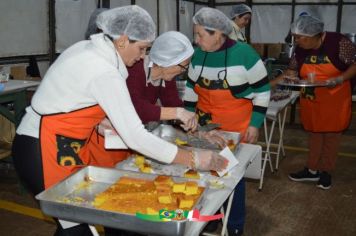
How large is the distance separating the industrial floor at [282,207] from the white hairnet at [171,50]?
1503mm

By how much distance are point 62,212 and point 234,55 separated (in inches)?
59.9

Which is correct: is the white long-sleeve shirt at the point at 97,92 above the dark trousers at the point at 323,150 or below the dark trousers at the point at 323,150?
above

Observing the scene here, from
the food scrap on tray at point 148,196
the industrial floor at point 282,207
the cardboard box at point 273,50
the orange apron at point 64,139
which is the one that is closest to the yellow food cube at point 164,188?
the food scrap on tray at point 148,196

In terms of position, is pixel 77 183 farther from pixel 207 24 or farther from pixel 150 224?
pixel 207 24

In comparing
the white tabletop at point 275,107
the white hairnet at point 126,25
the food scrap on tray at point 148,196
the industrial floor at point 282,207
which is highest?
the white hairnet at point 126,25

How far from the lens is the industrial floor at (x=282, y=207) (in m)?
2.97

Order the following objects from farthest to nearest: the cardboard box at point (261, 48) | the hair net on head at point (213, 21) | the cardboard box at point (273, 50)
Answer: the cardboard box at point (261, 48) → the cardboard box at point (273, 50) → the hair net on head at point (213, 21)

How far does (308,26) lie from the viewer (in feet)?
11.0

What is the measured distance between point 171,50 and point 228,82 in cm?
50

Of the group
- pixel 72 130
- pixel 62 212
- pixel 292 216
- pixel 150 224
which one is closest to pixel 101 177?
pixel 72 130

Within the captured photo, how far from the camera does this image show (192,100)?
9.17 feet

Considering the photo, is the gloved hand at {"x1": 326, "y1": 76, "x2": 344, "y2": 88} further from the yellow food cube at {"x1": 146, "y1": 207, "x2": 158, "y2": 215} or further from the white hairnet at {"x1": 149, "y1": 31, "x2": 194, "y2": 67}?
the yellow food cube at {"x1": 146, "y1": 207, "x2": 158, "y2": 215}

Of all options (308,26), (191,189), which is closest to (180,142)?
(191,189)

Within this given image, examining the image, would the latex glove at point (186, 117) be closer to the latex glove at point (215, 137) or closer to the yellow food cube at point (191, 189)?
the latex glove at point (215, 137)
